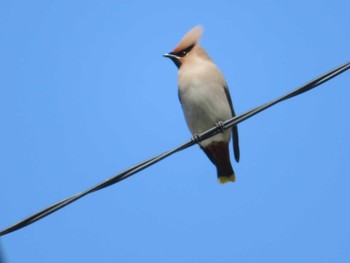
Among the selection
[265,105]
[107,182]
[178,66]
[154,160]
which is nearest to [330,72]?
[265,105]

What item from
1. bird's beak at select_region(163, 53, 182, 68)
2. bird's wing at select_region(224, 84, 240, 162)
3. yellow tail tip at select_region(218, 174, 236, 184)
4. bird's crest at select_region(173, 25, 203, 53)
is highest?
bird's crest at select_region(173, 25, 203, 53)

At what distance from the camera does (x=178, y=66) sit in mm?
6020

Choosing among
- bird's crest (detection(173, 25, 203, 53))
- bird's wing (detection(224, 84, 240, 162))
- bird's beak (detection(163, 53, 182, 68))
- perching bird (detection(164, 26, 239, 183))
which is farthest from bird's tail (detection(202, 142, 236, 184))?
bird's crest (detection(173, 25, 203, 53))

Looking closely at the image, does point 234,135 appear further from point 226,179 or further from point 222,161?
point 226,179

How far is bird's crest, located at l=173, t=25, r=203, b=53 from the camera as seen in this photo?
20.0ft

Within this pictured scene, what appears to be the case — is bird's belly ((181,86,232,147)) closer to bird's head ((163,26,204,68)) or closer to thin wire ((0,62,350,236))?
bird's head ((163,26,204,68))

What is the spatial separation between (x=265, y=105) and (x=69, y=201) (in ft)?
3.68

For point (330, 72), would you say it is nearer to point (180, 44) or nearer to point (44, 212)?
point (44, 212)

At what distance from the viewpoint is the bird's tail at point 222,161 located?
577 cm

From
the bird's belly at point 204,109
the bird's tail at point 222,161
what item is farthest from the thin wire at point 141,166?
the bird's tail at point 222,161

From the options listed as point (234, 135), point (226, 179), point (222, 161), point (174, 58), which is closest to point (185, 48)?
point (174, 58)

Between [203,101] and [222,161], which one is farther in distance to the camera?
[222,161]

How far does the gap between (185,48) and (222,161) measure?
1222 mm

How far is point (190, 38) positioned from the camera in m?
6.18
